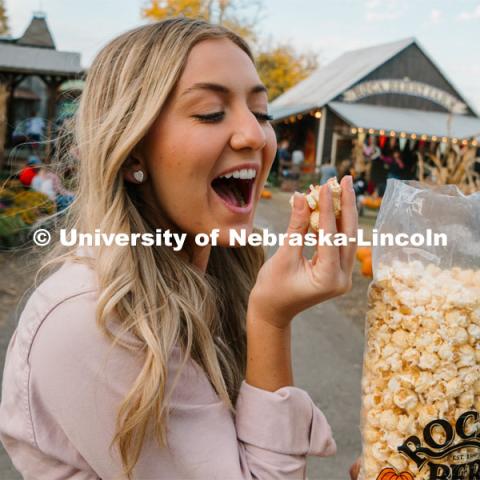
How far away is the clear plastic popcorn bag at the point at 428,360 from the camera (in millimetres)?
1232

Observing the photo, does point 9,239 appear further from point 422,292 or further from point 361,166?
point 361,166

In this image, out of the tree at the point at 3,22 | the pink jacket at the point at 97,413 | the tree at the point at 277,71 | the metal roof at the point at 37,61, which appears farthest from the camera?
the tree at the point at 277,71

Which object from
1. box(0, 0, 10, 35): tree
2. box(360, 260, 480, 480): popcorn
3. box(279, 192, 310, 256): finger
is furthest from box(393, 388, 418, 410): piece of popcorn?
box(0, 0, 10, 35): tree

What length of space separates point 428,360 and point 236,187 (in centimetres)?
69

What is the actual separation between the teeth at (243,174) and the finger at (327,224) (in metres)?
0.30

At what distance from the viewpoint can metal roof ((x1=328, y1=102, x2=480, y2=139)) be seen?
1953cm

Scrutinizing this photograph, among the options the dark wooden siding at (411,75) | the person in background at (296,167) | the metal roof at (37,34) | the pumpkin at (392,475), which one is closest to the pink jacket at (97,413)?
the pumpkin at (392,475)

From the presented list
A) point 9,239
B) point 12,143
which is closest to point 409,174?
point 12,143

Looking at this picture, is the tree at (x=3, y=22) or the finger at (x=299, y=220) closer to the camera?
the finger at (x=299, y=220)

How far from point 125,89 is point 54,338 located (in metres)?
0.64

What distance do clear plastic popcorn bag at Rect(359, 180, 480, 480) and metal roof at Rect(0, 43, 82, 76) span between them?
11.8m

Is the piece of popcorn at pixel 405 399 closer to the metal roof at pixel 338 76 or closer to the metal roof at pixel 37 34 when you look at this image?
the metal roof at pixel 37 34

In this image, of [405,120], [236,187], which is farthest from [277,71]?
[236,187]

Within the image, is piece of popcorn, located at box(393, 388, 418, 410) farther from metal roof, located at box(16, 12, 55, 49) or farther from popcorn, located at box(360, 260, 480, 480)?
metal roof, located at box(16, 12, 55, 49)
